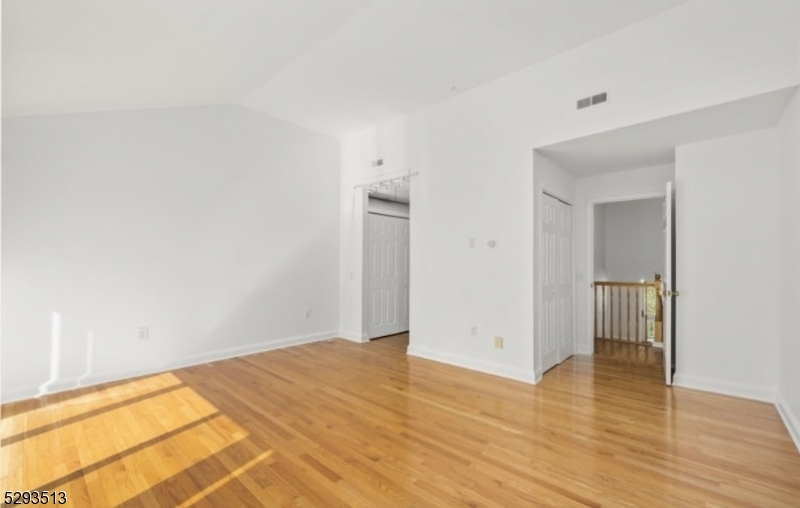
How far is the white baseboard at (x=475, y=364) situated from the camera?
384 centimetres

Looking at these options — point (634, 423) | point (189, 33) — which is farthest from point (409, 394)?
point (189, 33)

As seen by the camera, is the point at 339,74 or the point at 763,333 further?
the point at 339,74

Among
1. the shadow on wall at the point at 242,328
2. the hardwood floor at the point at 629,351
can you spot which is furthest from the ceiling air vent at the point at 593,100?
the shadow on wall at the point at 242,328

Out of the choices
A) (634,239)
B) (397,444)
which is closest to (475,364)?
(397,444)

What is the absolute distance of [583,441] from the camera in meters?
2.54

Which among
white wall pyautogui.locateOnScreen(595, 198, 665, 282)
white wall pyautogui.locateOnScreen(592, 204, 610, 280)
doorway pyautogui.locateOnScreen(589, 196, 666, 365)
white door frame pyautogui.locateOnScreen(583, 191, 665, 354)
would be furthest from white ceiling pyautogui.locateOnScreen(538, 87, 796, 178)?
white wall pyautogui.locateOnScreen(595, 198, 665, 282)

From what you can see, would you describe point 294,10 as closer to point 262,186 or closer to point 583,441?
point 262,186

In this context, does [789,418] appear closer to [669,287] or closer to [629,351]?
[669,287]

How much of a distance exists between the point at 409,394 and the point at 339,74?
11.2ft

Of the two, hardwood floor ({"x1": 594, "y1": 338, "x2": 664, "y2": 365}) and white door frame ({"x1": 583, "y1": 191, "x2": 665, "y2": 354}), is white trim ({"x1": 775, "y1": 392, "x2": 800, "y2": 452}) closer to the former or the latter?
hardwood floor ({"x1": 594, "y1": 338, "x2": 664, "y2": 365})

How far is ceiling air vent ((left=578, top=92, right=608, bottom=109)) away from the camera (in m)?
3.32

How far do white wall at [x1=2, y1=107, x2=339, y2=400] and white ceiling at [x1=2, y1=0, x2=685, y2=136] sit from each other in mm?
421

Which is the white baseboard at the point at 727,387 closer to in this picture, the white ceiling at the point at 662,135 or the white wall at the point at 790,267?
the white wall at the point at 790,267

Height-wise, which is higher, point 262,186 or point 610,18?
point 610,18
